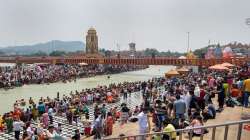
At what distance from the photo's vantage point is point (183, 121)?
1196 centimetres

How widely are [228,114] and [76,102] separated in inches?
437

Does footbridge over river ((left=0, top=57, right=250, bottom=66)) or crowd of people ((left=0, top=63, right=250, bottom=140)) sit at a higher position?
footbridge over river ((left=0, top=57, right=250, bottom=66))

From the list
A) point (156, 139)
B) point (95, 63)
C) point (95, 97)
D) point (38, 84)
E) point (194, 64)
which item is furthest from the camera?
point (95, 63)

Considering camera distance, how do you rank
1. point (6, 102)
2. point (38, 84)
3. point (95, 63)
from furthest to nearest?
1. point (95, 63)
2. point (38, 84)
3. point (6, 102)

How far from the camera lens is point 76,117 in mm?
18297

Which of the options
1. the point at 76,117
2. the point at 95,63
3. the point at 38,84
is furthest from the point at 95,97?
the point at 95,63

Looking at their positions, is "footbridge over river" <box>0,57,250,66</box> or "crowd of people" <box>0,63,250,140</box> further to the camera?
"footbridge over river" <box>0,57,250,66</box>

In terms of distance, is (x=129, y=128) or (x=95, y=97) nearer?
(x=129, y=128)

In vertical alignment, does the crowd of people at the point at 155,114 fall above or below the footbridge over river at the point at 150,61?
below

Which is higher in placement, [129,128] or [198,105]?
[198,105]

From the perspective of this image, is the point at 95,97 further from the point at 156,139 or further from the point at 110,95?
the point at 156,139

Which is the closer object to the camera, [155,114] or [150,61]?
[155,114]

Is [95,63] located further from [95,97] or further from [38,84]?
[95,97]

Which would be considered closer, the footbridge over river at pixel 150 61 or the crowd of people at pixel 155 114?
the crowd of people at pixel 155 114
